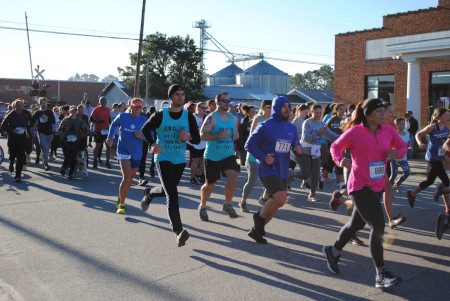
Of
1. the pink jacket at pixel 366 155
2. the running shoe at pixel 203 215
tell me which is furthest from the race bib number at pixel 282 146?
the running shoe at pixel 203 215

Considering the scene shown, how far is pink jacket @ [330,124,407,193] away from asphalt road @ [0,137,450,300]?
0.98 m

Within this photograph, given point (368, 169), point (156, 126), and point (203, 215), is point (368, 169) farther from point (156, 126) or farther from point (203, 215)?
point (203, 215)

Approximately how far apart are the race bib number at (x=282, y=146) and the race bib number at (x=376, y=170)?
1462 mm

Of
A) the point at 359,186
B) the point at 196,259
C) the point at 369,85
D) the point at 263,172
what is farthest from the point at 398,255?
the point at 369,85

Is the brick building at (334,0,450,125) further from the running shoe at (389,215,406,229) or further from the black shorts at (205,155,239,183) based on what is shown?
the black shorts at (205,155,239,183)

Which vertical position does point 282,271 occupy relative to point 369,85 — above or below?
below

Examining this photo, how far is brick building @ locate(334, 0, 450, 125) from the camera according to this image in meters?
20.9

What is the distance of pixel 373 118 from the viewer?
467 cm

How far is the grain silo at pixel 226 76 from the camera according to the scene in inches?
3204

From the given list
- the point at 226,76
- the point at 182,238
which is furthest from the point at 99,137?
the point at 226,76

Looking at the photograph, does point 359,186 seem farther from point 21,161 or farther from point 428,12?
point 428,12

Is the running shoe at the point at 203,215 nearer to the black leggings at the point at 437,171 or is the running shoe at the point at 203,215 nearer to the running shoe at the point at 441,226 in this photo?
the running shoe at the point at 441,226

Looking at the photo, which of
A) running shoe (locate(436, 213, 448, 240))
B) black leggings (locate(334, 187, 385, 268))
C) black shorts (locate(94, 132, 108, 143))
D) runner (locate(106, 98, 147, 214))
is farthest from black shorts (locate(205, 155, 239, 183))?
black shorts (locate(94, 132, 108, 143))

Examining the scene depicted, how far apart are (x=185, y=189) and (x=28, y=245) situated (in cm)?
484
